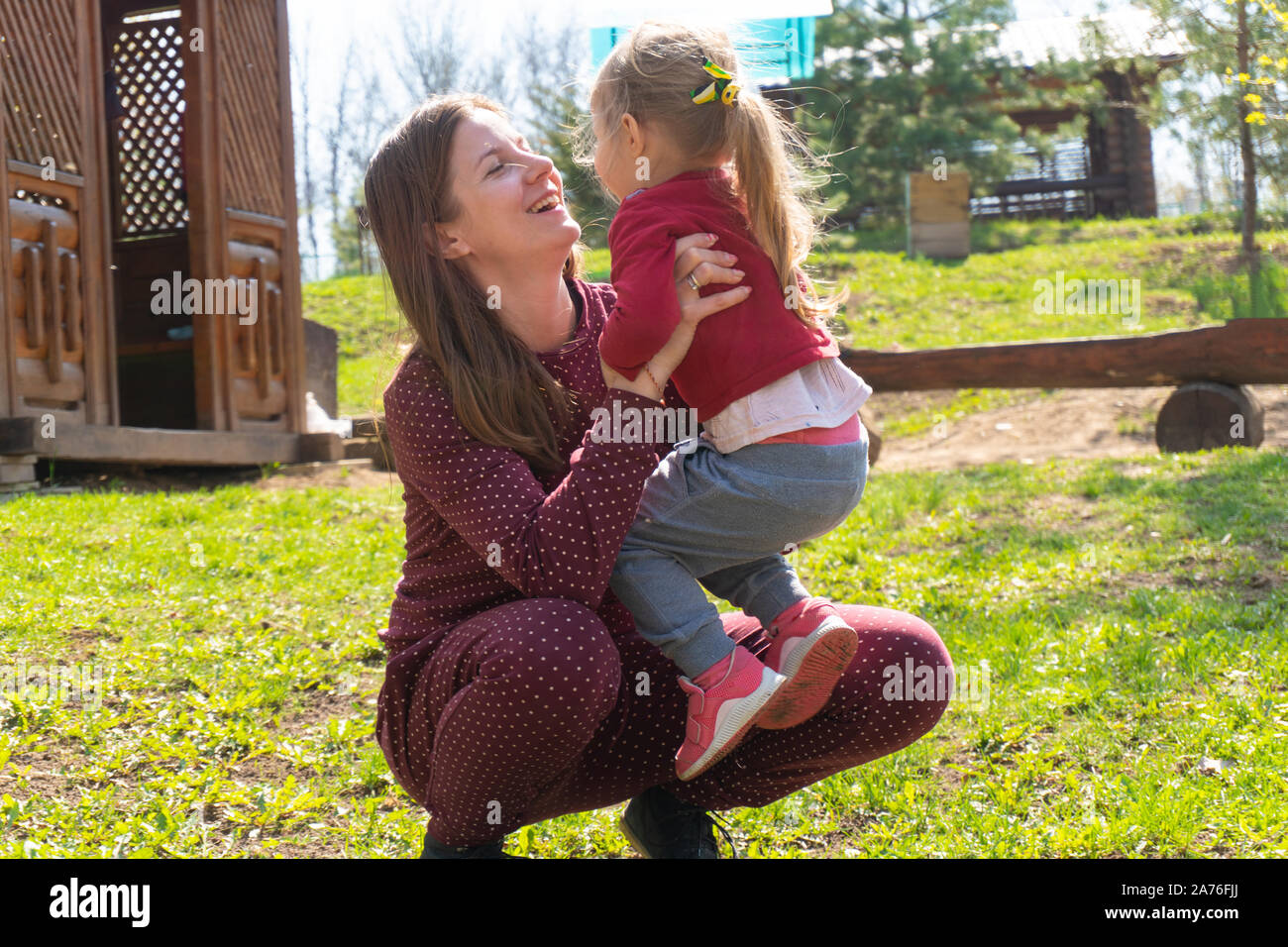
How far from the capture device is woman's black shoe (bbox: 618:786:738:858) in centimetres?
239

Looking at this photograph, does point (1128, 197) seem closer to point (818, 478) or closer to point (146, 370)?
point (146, 370)

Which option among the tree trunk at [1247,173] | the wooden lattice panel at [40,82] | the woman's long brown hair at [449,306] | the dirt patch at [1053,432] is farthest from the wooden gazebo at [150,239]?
the tree trunk at [1247,173]

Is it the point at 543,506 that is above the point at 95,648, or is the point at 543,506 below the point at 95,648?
above

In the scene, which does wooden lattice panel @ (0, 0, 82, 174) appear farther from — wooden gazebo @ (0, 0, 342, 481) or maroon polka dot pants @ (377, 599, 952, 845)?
maroon polka dot pants @ (377, 599, 952, 845)

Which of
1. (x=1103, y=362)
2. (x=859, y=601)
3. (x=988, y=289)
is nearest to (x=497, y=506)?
(x=859, y=601)

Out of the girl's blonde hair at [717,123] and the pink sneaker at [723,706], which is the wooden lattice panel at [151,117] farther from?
the pink sneaker at [723,706]

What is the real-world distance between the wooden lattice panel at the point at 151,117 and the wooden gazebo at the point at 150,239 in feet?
0.05

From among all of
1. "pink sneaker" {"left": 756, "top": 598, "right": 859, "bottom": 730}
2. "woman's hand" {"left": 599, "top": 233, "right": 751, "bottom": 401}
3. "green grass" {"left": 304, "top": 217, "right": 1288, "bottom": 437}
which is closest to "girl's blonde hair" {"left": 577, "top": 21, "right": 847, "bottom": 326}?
"woman's hand" {"left": 599, "top": 233, "right": 751, "bottom": 401}

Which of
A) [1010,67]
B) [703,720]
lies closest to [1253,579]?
[703,720]

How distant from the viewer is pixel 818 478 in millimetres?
2295

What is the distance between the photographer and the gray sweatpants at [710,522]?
2.21 meters

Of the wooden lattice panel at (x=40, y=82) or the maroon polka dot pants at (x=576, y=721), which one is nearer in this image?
the maroon polka dot pants at (x=576, y=721)

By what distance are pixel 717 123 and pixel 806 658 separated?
43.2 inches
